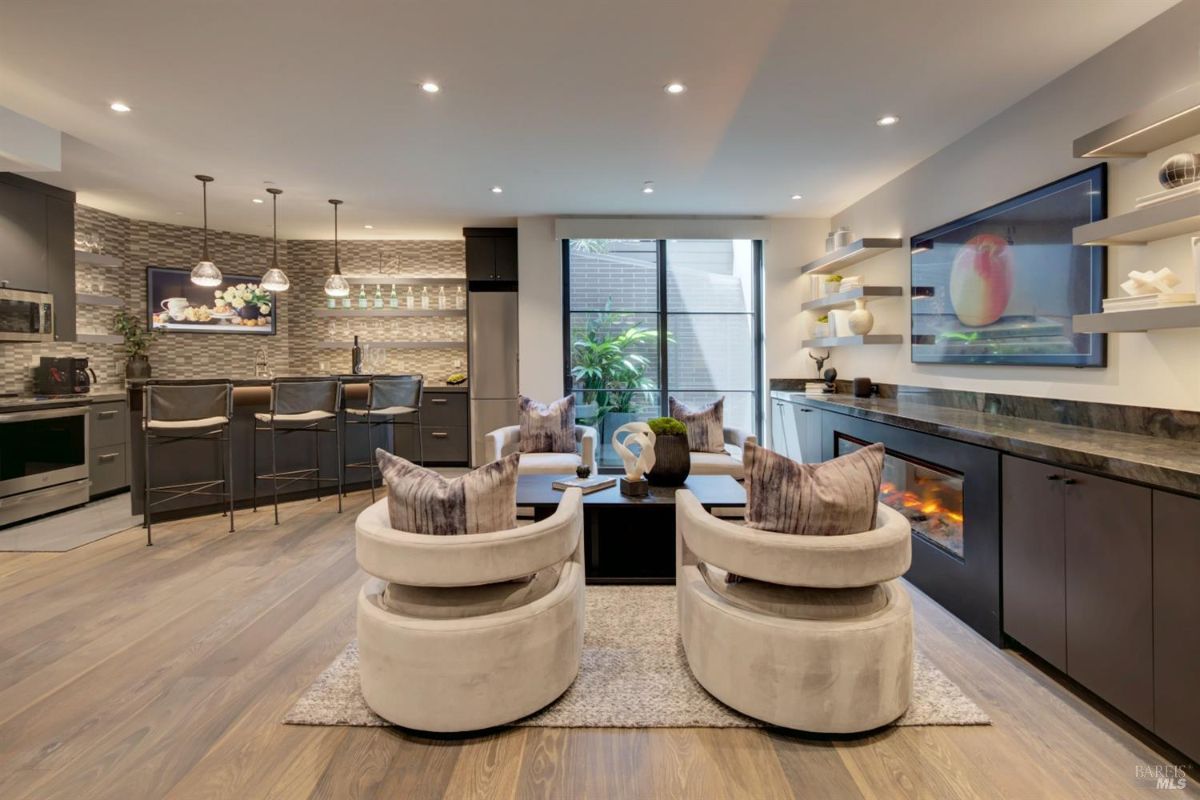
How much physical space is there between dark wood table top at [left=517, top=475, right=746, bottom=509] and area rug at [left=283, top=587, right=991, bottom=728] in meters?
0.63

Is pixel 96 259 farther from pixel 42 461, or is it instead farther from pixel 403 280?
pixel 403 280

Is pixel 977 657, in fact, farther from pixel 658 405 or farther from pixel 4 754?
pixel 658 405

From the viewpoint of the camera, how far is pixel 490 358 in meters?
6.61

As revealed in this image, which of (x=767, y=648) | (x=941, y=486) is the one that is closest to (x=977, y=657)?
(x=941, y=486)

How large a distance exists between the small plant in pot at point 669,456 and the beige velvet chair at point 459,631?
4.57 feet

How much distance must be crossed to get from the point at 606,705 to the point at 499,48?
282 centimetres

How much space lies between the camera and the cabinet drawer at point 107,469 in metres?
5.02

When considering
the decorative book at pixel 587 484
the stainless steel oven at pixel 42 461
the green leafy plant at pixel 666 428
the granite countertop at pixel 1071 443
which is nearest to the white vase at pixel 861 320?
the granite countertop at pixel 1071 443

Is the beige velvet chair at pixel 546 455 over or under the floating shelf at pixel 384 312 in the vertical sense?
under

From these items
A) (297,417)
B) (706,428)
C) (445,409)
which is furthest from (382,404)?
(706,428)

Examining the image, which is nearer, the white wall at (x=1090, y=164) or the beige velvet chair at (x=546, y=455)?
the white wall at (x=1090, y=164)

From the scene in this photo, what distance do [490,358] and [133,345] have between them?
11.5 ft

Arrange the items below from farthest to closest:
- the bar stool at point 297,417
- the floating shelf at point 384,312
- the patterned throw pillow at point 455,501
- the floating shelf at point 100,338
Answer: the floating shelf at point 384,312 < the floating shelf at point 100,338 < the bar stool at point 297,417 < the patterned throw pillow at point 455,501

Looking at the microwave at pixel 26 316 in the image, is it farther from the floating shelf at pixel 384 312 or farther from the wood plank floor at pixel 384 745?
the wood plank floor at pixel 384 745
